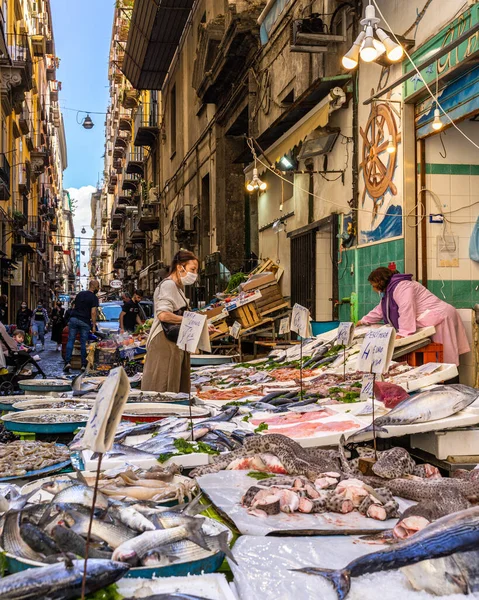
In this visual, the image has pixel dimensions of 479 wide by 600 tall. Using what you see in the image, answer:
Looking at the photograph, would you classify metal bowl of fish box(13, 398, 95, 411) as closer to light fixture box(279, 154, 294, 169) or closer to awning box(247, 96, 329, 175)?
awning box(247, 96, 329, 175)

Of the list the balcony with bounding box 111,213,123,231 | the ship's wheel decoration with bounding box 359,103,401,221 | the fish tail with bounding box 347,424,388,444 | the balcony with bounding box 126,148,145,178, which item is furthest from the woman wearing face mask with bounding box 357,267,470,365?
the balcony with bounding box 111,213,123,231

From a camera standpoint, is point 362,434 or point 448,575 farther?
point 362,434

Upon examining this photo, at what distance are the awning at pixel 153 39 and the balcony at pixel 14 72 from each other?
4654mm

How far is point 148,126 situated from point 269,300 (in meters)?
23.3

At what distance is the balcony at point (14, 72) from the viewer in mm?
28547

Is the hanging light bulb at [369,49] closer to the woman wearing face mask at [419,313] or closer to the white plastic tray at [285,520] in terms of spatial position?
the woman wearing face mask at [419,313]

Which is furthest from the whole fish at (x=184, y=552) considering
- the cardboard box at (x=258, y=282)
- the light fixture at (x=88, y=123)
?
the light fixture at (x=88, y=123)

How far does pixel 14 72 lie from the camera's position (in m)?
28.8

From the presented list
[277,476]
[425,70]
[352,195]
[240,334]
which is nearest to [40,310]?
[240,334]

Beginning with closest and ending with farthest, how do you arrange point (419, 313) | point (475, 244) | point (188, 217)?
point (419, 313) < point (475, 244) < point (188, 217)

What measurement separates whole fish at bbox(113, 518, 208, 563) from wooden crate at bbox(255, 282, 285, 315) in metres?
10.5

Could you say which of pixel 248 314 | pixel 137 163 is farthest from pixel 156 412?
pixel 137 163

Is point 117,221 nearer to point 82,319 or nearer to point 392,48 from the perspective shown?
point 82,319

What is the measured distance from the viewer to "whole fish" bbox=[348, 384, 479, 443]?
16.4 feet
